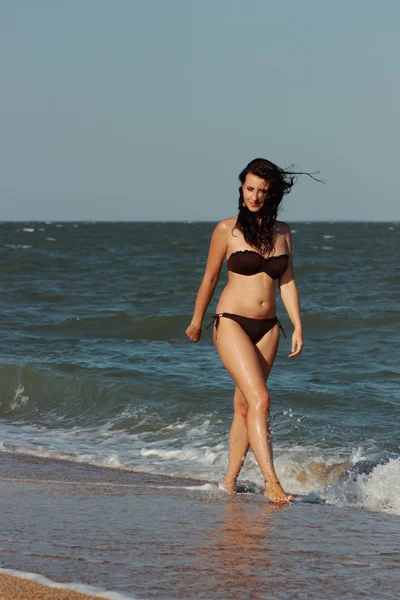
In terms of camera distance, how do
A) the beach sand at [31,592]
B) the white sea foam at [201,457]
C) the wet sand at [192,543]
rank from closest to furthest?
the beach sand at [31,592]
the wet sand at [192,543]
the white sea foam at [201,457]

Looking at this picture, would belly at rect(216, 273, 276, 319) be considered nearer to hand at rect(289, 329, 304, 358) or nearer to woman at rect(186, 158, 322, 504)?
woman at rect(186, 158, 322, 504)

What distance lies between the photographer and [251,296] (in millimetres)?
5141

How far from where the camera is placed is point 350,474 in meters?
6.10

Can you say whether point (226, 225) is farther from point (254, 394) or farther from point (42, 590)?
point (42, 590)

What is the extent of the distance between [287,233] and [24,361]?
7295 millimetres

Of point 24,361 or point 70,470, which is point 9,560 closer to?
point 70,470

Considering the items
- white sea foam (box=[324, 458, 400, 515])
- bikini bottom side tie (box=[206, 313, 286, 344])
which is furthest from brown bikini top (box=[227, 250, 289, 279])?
white sea foam (box=[324, 458, 400, 515])

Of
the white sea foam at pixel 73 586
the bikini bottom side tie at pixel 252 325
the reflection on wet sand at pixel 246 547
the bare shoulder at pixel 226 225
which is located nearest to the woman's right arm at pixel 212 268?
the bare shoulder at pixel 226 225

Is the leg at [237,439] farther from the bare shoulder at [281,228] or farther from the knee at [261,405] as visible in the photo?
the bare shoulder at [281,228]

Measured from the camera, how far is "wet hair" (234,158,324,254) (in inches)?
202

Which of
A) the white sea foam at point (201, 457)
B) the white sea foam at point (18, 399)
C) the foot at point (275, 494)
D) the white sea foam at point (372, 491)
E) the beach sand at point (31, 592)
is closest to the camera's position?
the beach sand at point (31, 592)

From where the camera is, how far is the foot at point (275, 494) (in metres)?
5.03

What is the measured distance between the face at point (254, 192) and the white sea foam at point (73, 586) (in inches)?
96.6

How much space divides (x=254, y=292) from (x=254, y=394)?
537 millimetres
